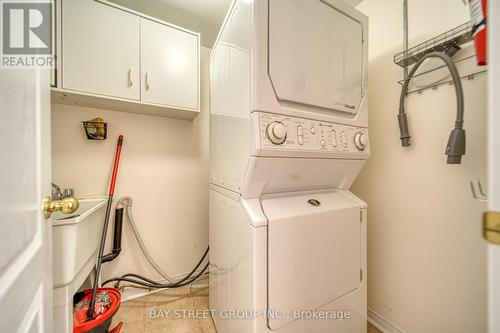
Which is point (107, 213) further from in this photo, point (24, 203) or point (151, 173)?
point (24, 203)

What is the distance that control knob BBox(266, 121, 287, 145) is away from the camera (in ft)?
2.78

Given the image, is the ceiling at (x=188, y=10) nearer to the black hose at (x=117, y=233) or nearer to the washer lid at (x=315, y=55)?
the washer lid at (x=315, y=55)

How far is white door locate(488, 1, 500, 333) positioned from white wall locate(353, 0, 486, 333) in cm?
92

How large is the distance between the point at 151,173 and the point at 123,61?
3.14 feet

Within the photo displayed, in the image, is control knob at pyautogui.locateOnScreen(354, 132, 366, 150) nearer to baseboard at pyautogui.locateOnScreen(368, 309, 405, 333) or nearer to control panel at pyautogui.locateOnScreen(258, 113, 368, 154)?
control panel at pyautogui.locateOnScreen(258, 113, 368, 154)

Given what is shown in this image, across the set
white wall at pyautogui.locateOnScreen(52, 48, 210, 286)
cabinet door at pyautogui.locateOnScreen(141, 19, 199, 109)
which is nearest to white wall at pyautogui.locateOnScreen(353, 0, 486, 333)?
cabinet door at pyautogui.locateOnScreen(141, 19, 199, 109)

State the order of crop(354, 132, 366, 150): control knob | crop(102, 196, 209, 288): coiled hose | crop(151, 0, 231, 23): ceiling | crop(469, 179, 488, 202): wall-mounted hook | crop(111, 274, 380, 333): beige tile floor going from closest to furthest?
crop(469, 179, 488, 202): wall-mounted hook → crop(354, 132, 366, 150): control knob → crop(111, 274, 380, 333): beige tile floor → crop(151, 0, 231, 23): ceiling → crop(102, 196, 209, 288): coiled hose

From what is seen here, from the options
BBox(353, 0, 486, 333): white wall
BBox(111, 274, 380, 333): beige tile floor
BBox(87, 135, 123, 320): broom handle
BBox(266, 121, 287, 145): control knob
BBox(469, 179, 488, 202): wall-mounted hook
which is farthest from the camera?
BBox(111, 274, 380, 333): beige tile floor

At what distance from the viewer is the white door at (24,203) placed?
1.21 feet

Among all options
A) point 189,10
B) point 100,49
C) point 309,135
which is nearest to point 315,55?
point 309,135

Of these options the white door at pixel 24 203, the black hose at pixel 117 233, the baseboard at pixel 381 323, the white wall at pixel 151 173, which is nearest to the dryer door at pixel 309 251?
the baseboard at pixel 381 323

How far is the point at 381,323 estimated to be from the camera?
4.62 feet

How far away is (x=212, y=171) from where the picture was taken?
1.46 m

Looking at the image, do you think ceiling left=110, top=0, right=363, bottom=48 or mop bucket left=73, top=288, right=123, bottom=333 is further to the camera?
ceiling left=110, top=0, right=363, bottom=48
